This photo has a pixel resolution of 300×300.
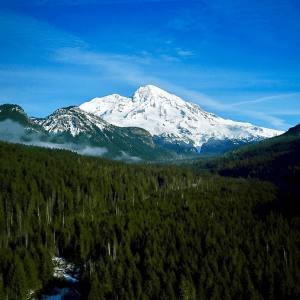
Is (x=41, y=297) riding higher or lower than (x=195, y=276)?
lower

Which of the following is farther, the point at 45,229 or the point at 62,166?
the point at 62,166

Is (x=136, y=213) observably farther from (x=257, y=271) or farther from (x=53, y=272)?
(x=257, y=271)

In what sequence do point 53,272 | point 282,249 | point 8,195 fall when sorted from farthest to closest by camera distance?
1. point 8,195
2. point 282,249
3. point 53,272

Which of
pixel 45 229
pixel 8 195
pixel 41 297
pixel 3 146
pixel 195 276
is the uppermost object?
pixel 3 146

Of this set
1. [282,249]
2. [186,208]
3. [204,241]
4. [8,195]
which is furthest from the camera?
[186,208]

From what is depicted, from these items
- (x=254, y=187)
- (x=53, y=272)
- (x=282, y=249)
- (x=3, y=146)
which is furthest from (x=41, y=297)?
(x=254, y=187)

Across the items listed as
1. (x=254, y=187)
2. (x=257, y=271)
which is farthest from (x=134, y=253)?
(x=254, y=187)
